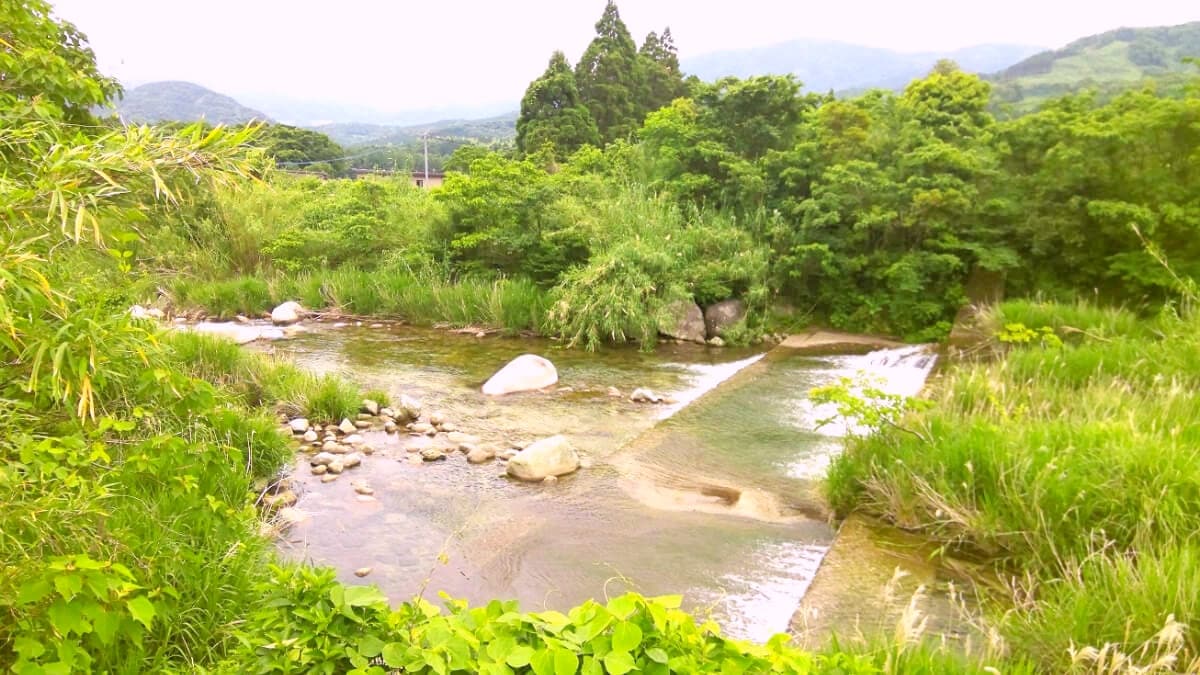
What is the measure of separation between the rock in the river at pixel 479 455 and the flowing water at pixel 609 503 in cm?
8

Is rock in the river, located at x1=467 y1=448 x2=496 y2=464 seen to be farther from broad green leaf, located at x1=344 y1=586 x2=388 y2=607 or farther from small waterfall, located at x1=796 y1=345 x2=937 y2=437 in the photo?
broad green leaf, located at x1=344 y1=586 x2=388 y2=607

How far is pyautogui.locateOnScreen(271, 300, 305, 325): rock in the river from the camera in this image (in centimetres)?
1117

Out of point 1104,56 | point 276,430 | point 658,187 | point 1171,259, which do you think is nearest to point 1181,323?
point 1171,259

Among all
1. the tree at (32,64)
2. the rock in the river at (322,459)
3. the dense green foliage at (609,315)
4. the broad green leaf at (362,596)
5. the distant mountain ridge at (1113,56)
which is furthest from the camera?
the distant mountain ridge at (1113,56)

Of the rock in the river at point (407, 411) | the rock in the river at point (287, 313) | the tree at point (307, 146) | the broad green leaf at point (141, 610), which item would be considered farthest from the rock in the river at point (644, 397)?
the tree at point (307, 146)

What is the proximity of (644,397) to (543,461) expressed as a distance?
7.28ft

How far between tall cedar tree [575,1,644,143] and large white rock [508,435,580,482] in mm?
18677

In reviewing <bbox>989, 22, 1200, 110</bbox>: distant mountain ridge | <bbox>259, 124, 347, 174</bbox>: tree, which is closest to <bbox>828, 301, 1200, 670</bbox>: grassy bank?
<bbox>259, 124, 347, 174</bbox>: tree

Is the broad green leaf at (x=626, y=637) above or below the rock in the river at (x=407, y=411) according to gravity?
above

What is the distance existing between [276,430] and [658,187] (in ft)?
26.7

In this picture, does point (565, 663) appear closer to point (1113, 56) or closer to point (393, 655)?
point (393, 655)

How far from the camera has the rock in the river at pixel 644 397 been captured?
7380 mm

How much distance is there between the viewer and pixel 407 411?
6.68m

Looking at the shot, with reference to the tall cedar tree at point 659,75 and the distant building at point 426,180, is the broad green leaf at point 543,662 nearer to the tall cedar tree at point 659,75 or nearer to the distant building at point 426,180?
the distant building at point 426,180
